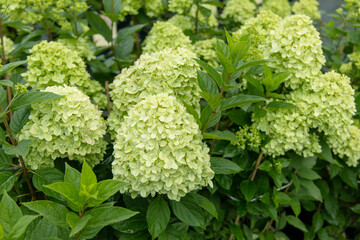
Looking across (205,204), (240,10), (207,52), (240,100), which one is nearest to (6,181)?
(205,204)

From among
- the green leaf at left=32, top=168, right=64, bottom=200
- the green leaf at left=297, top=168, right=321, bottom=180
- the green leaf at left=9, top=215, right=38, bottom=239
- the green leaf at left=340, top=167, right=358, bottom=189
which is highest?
the green leaf at left=9, top=215, right=38, bottom=239

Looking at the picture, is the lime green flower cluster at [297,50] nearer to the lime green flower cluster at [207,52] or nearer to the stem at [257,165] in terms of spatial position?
the stem at [257,165]

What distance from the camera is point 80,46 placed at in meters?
2.24

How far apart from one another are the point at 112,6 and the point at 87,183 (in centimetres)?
146

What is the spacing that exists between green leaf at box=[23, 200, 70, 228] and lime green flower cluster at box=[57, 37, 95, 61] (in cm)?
123

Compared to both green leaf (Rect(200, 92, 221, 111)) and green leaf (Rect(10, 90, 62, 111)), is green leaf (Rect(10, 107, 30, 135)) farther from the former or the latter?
green leaf (Rect(200, 92, 221, 111))

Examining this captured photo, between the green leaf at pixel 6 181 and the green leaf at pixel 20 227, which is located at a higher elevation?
the green leaf at pixel 20 227

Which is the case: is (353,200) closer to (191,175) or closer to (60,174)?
(191,175)

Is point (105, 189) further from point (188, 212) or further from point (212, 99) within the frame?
point (212, 99)

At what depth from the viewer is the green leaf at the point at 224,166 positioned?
59.8 inches

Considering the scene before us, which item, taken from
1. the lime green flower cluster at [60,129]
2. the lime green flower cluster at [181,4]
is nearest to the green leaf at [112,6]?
the lime green flower cluster at [181,4]

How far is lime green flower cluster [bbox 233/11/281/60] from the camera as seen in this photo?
1723mm

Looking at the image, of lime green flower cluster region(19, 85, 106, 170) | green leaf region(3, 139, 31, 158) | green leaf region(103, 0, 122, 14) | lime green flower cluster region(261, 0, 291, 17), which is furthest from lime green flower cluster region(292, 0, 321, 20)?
green leaf region(3, 139, 31, 158)

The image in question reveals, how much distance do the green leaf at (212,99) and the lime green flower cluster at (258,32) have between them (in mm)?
338
